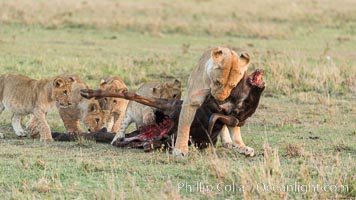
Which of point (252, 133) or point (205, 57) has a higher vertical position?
point (205, 57)

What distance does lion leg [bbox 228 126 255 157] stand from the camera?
25.0 ft

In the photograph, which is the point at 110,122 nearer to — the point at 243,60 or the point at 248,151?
the point at 248,151

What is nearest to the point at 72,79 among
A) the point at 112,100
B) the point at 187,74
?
the point at 112,100

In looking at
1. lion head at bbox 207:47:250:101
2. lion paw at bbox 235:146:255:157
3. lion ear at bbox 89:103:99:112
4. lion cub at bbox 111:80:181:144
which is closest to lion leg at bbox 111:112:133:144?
lion cub at bbox 111:80:181:144

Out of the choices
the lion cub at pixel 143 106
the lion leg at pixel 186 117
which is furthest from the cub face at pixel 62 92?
the lion leg at pixel 186 117

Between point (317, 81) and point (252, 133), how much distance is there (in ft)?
12.7

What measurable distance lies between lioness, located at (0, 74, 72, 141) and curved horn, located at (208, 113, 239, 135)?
6.19 feet

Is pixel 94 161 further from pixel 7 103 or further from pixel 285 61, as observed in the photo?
pixel 285 61

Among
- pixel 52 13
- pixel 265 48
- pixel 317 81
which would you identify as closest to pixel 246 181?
pixel 317 81

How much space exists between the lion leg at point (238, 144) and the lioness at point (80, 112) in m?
1.92

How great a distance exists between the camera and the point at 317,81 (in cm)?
1299

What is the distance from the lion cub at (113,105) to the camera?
30.2ft

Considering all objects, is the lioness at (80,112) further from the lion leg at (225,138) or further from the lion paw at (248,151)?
the lion paw at (248,151)

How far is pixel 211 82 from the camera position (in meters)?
7.21
